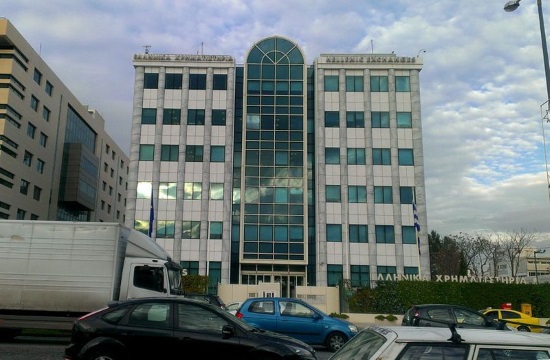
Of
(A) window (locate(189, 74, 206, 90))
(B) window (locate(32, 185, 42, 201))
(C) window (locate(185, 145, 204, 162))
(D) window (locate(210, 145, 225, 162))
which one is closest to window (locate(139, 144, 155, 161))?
(C) window (locate(185, 145, 204, 162))

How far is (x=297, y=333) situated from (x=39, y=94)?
54.5 meters

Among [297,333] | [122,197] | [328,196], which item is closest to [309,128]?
[328,196]

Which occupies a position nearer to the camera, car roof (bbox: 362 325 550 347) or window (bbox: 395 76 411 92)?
car roof (bbox: 362 325 550 347)

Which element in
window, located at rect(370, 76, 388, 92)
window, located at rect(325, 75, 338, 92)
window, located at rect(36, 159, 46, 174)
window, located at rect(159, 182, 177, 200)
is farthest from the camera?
window, located at rect(36, 159, 46, 174)

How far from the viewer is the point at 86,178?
69312mm

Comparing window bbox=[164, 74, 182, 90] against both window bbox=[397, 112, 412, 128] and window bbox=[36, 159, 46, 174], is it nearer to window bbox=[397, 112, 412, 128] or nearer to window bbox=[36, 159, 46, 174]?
window bbox=[397, 112, 412, 128]

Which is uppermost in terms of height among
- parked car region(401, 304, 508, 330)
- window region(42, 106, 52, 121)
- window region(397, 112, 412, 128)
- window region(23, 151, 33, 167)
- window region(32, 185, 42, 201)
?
window region(42, 106, 52, 121)

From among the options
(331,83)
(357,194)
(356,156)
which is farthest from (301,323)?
(331,83)

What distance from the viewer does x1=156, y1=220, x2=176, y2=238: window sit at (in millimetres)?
42562

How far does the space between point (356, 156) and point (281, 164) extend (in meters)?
7.06

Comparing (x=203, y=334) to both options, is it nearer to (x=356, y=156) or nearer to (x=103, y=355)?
(x=103, y=355)

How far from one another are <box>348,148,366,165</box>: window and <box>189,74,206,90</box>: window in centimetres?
1538

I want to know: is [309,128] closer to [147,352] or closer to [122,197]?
[147,352]

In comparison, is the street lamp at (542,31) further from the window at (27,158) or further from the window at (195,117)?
the window at (27,158)
